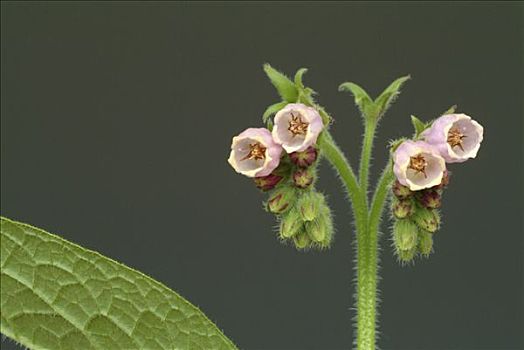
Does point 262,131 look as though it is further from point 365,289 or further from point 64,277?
point 64,277

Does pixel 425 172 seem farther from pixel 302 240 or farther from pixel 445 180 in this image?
pixel 302 240

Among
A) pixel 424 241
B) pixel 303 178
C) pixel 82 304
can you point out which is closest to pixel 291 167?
pixel 303 178

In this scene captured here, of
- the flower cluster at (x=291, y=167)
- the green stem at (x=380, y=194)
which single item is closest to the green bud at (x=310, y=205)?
the flower cluster at (x=291, y=167)

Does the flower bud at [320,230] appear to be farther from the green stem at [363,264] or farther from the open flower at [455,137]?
the open flower at [455,137]

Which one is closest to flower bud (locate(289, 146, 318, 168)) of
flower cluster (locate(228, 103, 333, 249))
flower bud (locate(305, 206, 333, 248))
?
flower cluster (locate(228, 103, 333, 249))

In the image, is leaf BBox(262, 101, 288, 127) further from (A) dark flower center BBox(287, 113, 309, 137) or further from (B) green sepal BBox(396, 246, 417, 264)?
(B) green sepal BBox(396, 246, 417, 264)
